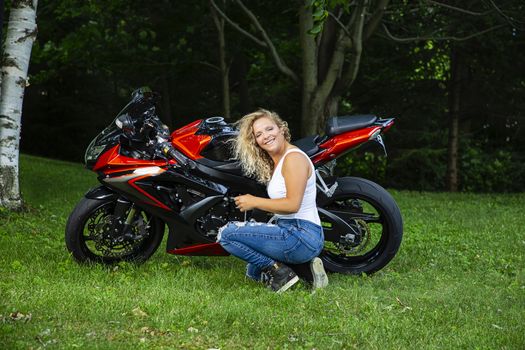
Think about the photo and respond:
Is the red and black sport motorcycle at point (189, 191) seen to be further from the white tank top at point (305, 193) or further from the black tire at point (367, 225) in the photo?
the white tank top at point (305, 193)

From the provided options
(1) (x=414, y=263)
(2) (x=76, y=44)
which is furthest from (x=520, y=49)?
(1) (x=414, y=263)

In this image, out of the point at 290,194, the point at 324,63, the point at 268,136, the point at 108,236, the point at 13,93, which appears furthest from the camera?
the point at 324,63

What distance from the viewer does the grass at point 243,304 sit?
4559 millimetres

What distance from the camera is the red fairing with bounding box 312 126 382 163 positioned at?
634 centimetres

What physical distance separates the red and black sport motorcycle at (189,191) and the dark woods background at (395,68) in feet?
34.1

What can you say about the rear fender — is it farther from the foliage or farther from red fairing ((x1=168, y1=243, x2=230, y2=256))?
the foliage

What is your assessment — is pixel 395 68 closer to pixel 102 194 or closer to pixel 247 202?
pixel 102 194

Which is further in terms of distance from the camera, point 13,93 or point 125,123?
point 13,93

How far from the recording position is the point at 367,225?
661cm

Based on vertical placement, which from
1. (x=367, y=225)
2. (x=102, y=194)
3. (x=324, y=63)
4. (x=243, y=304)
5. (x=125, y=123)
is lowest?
(x=243, y=304)

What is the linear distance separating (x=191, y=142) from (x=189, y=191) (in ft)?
1.30

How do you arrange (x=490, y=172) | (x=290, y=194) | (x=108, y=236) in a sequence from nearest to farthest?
(x=290, y=194) < (x=108, y=236) < (x=490, y=172)

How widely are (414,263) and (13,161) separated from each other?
5.01m

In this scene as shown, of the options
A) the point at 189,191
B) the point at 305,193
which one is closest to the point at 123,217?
the point at 189,191
